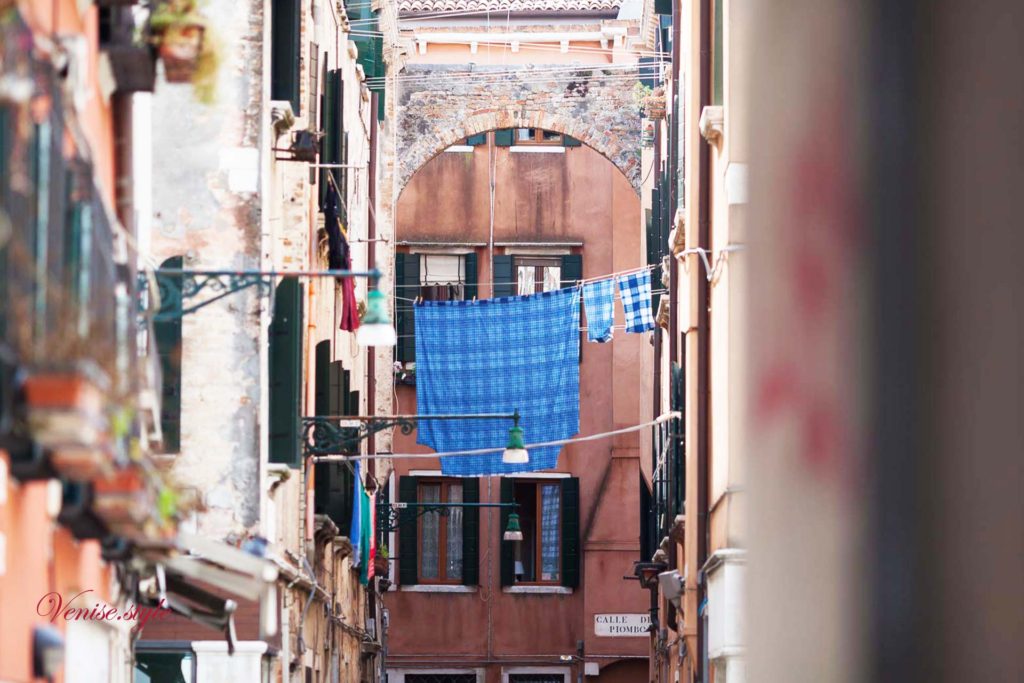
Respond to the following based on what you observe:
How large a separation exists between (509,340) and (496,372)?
455 millimetres

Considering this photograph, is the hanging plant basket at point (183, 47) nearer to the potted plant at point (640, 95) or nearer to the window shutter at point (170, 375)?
the window shutter at point (170, 375)

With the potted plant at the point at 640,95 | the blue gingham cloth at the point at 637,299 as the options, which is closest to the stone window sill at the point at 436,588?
the potted plant at the point at 640,95

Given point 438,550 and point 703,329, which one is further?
point 438,550

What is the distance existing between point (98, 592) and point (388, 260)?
1938 centimetres

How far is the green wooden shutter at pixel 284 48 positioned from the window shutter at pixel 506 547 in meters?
16.6

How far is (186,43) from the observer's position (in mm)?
7656

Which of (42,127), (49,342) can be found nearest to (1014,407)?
(49,342)

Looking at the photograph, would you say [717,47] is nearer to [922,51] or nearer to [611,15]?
[922,51]

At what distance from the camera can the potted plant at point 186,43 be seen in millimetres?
7652

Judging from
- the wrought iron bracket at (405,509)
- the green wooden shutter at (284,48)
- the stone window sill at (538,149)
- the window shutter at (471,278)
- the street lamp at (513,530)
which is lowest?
the street lamp at (513,530)

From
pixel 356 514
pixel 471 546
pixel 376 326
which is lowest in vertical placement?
pixel 471 546

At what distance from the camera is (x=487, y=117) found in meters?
30.0

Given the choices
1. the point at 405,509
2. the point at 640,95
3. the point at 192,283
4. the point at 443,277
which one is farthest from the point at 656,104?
the point at 192,283

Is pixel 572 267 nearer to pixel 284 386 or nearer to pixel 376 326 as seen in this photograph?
pixel 284 386
